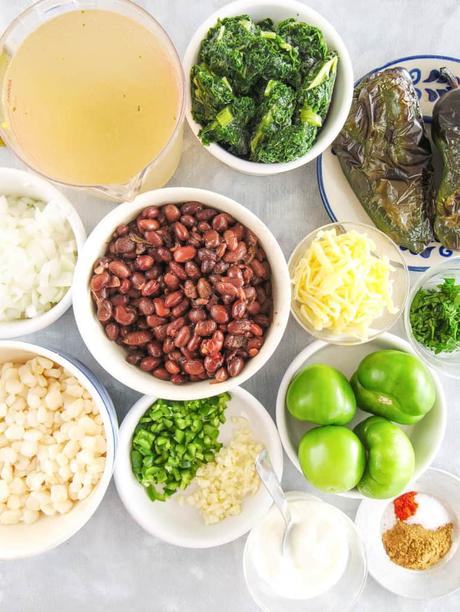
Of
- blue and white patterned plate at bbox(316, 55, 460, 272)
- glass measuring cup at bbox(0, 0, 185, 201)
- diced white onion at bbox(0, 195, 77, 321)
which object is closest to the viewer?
glass measuring cup at bbox(0, 0, 185, 201)

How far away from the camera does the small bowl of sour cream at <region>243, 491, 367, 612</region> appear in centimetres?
169

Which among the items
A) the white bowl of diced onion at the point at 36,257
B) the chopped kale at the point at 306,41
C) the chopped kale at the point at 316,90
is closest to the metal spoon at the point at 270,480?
the white bowl of diced onion at the point at 36,257

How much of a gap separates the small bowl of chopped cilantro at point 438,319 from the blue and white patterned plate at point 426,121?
0.05 meters

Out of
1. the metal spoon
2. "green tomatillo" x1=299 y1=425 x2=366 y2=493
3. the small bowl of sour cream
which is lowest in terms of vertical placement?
the small bowl of sour cream

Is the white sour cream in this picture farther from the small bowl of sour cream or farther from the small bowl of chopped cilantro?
the small bowl of chopped cilantro

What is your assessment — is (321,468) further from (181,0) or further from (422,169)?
(181,0)

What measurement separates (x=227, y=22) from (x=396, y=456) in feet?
3.80

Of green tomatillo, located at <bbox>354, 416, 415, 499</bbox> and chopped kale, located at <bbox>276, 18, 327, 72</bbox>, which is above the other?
chopped kale, located at <bbox>276, 18, 327, 72</bbox>

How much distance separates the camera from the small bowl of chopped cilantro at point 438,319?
166 centimetres

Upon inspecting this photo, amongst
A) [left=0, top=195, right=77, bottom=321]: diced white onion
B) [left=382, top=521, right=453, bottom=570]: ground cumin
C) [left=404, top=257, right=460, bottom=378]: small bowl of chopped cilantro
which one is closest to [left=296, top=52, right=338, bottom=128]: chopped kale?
[left=404, top=257, right=460, bottom=378]: small bowl of chopped cilantro

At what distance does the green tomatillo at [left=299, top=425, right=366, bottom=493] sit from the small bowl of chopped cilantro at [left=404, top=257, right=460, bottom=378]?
0.34 m

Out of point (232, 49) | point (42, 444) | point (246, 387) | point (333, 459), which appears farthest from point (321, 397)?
point (232, 49)

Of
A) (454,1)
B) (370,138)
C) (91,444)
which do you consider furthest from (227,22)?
(91,444)

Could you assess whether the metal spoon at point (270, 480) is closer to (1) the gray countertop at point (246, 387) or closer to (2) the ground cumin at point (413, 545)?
(1) the gray countertop at point (246, 387)
